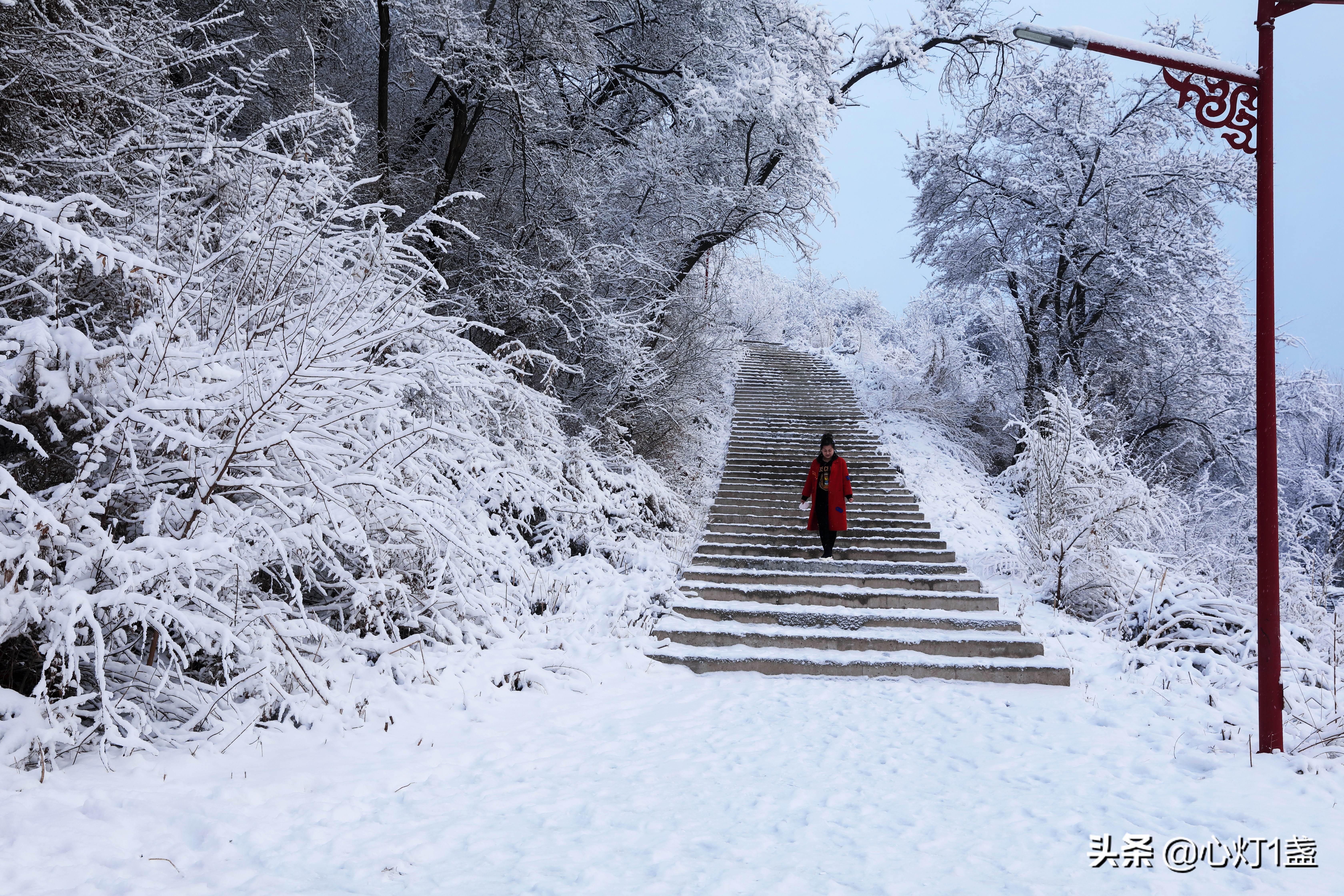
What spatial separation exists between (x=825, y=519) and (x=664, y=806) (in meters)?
5.55

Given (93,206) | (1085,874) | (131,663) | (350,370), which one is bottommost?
(1085,874)

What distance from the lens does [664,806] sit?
362 cm

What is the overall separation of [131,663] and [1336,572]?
21477 mm

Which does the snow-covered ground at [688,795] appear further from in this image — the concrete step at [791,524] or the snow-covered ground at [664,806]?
the concrete step at [791,524]

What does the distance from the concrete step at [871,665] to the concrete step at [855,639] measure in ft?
0.26

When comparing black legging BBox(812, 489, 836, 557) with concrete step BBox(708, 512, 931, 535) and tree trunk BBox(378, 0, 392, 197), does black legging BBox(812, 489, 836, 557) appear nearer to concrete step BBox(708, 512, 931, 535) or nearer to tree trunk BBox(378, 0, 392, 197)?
concrete step BBox(708, 512, 931, 535)

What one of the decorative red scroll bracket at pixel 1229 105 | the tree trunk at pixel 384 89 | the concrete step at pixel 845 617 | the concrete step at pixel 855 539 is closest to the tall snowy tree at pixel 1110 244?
the concrete step at pixel 855 539

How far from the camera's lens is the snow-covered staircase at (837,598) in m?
6.21

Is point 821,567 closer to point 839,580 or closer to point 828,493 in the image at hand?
point 839,580

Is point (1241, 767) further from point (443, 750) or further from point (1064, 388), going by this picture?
point (1064, 388)

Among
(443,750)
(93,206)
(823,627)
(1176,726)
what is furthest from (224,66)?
(1176,726)

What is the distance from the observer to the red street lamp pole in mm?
4172

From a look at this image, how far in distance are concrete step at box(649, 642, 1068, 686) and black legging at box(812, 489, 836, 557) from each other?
7.85 ft

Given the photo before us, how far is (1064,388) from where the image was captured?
9258 mm
